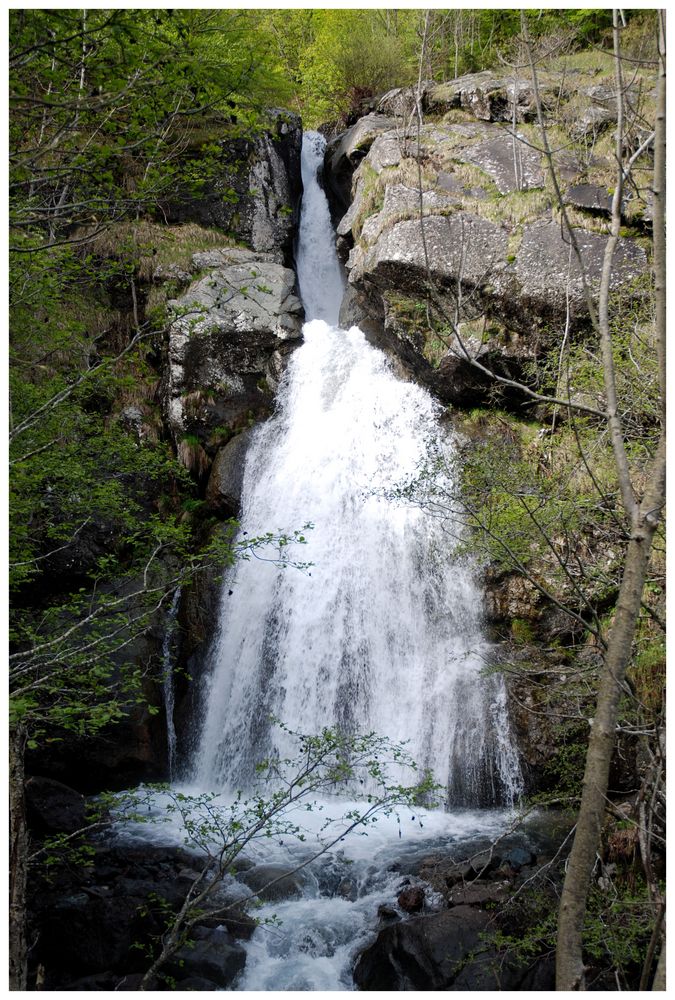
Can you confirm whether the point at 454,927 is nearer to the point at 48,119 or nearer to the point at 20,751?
the point at 20,751

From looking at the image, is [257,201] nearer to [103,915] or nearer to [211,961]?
[103,915]

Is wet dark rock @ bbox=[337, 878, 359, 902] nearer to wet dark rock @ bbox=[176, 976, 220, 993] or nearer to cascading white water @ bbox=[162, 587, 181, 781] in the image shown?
wet dark rock @ bbox=[176, 976, 220, 993]

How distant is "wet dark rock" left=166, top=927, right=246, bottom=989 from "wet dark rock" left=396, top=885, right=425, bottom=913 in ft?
4.52

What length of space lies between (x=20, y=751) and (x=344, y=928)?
3222 millimetres

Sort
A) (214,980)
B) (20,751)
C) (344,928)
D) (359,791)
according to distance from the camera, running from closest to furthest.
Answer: (20,751), (214,980), (344,928), (359,791)

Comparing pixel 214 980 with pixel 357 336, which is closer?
pixel 214 980

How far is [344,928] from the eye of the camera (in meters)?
5.54

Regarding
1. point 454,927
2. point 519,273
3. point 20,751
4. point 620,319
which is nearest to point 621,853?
point 454,927

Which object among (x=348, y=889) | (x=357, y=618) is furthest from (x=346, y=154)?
(x=348, y=889)

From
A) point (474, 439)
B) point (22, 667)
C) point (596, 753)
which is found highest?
point (474, 439)

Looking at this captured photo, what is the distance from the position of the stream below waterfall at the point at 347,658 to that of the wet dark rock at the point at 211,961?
0.36 ft

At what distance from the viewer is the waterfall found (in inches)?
307

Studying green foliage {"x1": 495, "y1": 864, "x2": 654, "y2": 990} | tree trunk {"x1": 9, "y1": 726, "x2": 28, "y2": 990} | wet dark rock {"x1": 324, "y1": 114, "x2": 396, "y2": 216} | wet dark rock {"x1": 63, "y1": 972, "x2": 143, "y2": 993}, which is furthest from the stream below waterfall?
wet dark rock {"x1": 324, "y1": 114, "x2": 396, "y2": 216}

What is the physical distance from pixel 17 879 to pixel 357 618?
540 cm
